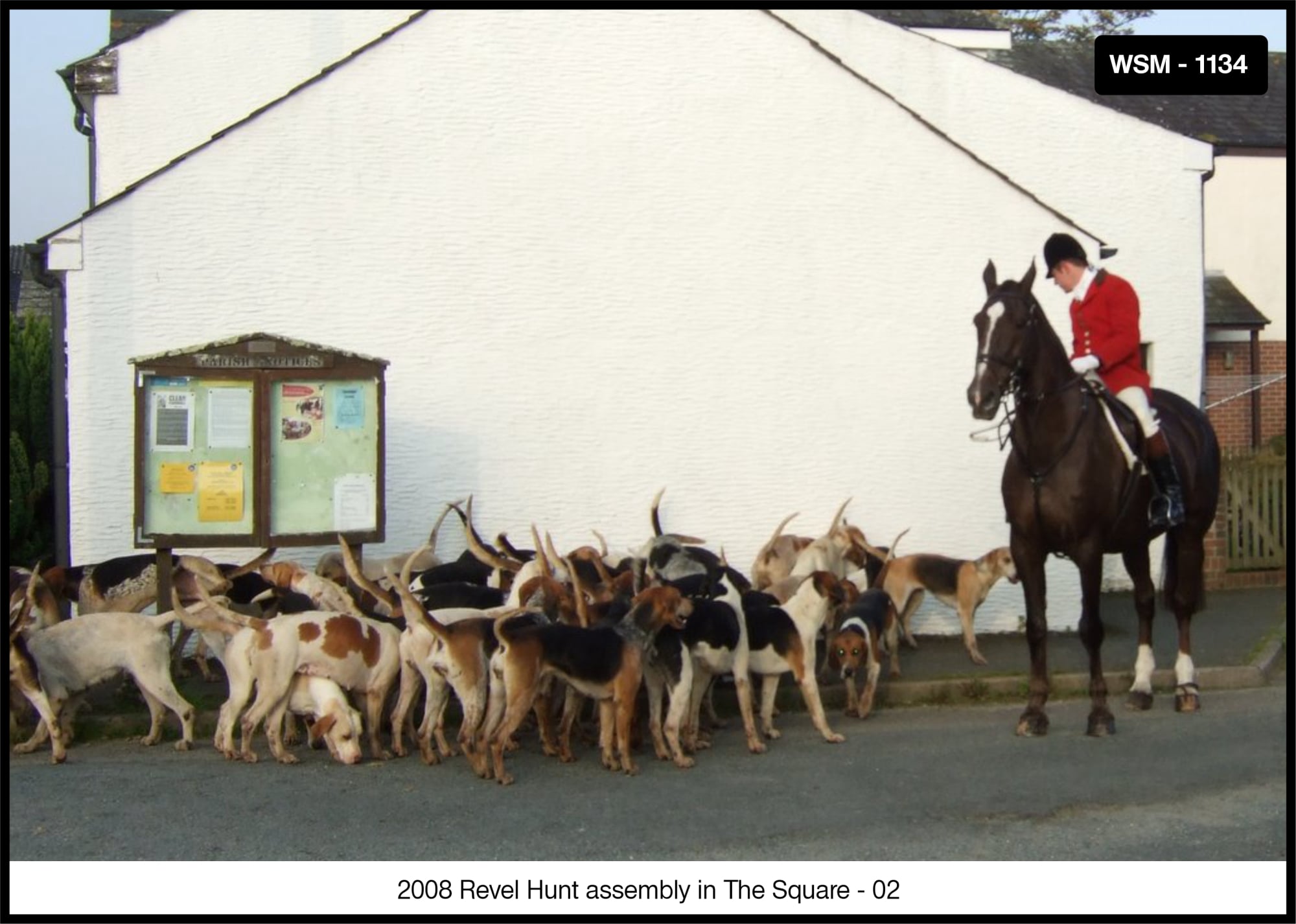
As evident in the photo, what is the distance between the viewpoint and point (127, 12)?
675 inches

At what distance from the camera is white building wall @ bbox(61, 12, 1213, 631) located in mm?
12320

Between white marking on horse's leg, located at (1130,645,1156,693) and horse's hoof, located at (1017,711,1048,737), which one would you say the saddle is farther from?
horse's hoof, located at (1017,711,1048,737)

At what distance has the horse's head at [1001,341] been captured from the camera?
30.0 feet

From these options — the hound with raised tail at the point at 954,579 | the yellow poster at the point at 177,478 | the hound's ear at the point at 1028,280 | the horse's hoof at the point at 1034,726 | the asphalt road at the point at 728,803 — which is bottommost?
the asphalt road at the point at 728,803

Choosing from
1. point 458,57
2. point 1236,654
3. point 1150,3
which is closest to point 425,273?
point 458,57

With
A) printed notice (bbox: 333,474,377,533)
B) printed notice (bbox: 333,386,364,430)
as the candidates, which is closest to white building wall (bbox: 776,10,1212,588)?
printed notice (bbox: 333,386,364,430)

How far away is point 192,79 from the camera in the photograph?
48.1 feet

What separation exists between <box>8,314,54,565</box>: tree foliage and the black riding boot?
9.25 meters

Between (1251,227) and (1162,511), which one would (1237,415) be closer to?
(1251,227)

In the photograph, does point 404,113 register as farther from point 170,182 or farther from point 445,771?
point 445,771

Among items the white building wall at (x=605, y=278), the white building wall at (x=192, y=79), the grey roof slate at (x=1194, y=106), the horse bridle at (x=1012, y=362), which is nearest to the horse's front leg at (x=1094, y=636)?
the horse bridle at (x=1012, y=362)

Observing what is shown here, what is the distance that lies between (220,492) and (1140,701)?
6.26 m

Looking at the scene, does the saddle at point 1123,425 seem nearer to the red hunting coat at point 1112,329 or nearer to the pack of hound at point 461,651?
the red hunting coat at point 1112,329

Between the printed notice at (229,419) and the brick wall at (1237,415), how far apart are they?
10.1 m
